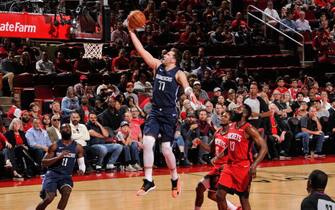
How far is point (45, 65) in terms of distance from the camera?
20.9 meters

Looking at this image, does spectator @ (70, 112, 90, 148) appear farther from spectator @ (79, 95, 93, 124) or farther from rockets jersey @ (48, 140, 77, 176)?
rockets jersey @ (48, 140, 77, 176)

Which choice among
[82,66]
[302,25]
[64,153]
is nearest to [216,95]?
[82,66]

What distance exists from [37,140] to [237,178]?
7.30 m

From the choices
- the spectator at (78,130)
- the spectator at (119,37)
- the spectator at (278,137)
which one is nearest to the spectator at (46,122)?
the spectator at (78,130)

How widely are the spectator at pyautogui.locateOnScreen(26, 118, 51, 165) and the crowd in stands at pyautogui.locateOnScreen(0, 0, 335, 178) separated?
0.07 ft

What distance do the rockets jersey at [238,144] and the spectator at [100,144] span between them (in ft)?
24.3

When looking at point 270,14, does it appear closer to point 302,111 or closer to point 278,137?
point 302,111

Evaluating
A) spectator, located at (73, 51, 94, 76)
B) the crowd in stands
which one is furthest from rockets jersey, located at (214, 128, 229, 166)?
spectator, located at (73, 51, 94, 76)

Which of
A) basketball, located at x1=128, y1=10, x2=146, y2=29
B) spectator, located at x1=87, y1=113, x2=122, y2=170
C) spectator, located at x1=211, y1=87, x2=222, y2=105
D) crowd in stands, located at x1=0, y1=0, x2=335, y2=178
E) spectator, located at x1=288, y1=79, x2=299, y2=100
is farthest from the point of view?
spectator, located at x1=288, y1=79, x2=299, y2=100

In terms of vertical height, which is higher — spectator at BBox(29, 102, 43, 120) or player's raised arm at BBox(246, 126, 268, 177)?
spectator at BBox(29, 102, 43, 120)

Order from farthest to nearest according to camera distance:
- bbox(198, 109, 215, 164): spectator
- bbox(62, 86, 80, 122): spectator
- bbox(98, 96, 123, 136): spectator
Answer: bbox(198, 109, 215, 164): spectator < bbox(98, 96, 123, 136): spectator < bbox(62, 86, 80, 122): spectator

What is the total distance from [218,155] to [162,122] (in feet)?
4.33

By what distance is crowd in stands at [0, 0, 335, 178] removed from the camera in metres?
18.2

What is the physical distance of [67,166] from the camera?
1235 cm
